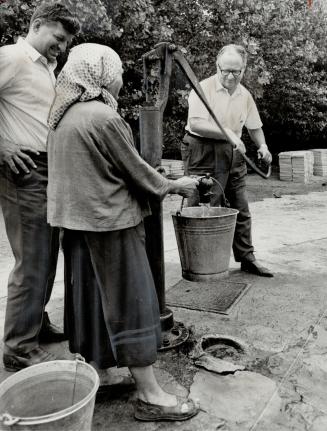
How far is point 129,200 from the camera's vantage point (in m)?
2.36

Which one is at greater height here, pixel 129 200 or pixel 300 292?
pixel 129 200

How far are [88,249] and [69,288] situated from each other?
30 cm

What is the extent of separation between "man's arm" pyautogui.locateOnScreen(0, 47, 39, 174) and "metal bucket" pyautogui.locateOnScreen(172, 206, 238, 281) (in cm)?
126

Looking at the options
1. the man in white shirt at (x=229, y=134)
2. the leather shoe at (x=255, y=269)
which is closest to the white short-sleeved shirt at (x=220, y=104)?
the man in white shirt at (x=229, y=134)

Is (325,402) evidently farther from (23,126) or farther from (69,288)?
(23,126)

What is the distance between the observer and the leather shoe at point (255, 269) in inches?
182

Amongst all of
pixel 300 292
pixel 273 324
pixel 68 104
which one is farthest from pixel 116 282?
pixel 300 292

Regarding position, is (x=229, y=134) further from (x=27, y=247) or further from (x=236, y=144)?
(x=27, y=247)

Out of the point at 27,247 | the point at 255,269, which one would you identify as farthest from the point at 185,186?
the point at 255,269

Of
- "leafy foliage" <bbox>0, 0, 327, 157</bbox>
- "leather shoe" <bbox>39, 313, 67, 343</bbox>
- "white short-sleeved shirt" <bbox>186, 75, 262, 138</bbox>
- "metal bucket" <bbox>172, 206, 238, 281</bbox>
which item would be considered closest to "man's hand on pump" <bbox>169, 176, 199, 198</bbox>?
"metal bucket" <bbox>172, 206, 238, 281</bbox>

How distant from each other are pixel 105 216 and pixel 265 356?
1579mm

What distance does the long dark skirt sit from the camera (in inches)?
92.1

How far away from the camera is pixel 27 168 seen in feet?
9.24

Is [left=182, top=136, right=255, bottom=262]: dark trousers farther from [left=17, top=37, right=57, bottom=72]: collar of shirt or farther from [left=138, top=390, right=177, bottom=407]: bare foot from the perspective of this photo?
[left=138, top=390, right=177, bottom=407]: bare foot
